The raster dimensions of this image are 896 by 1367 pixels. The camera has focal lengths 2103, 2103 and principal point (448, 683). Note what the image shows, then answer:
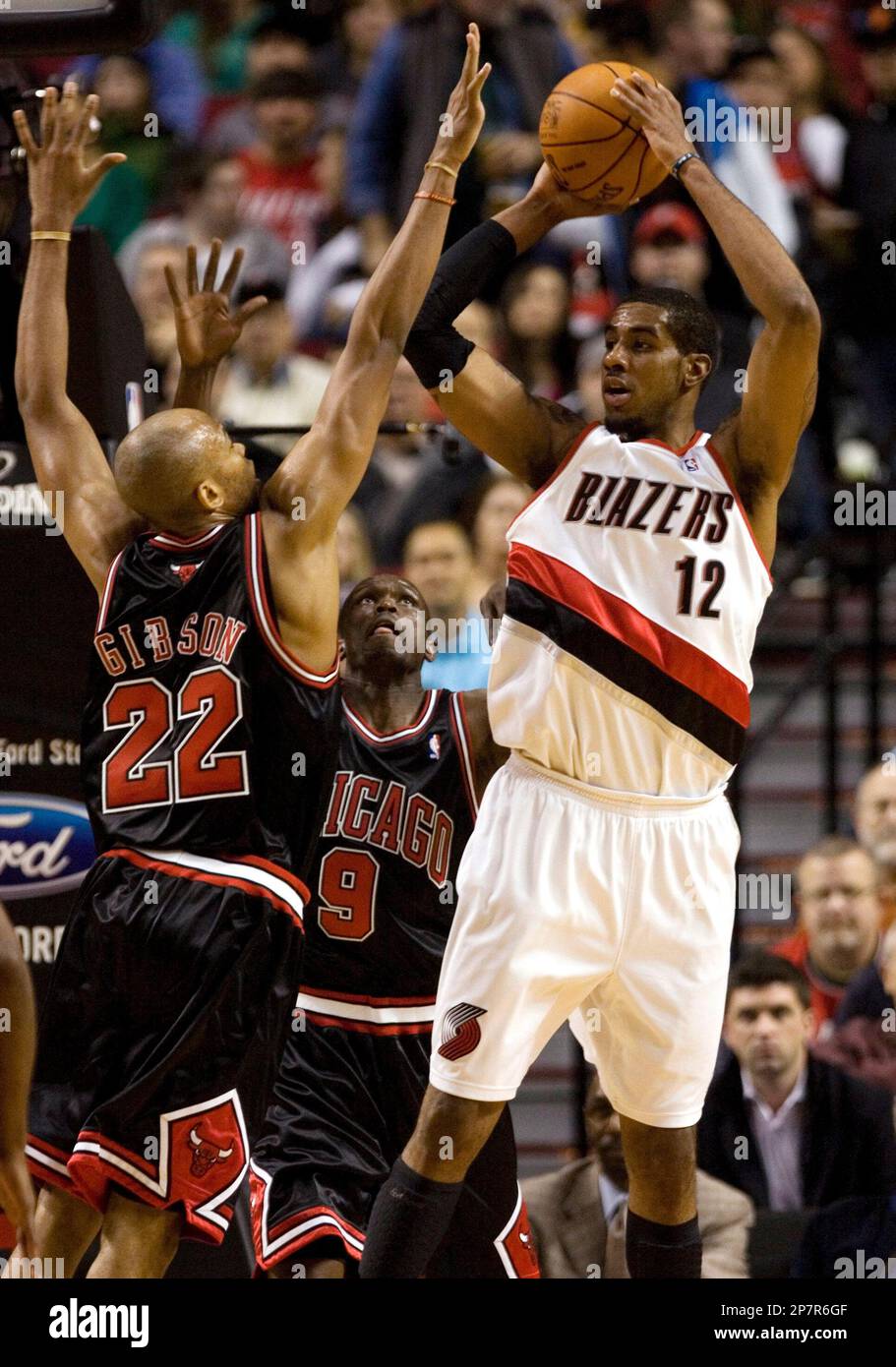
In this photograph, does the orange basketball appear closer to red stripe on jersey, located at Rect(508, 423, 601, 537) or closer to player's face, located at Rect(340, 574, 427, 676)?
red stripe on jersey, located at Rect(508, 423, 601, 537)

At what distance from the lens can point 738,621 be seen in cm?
438

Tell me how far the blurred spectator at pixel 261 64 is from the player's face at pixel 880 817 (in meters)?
4.71

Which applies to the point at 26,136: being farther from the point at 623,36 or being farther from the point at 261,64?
the point at 261,64

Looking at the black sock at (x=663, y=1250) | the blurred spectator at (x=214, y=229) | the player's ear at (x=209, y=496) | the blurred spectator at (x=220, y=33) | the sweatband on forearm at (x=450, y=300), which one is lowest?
the black sock at (x=663, y=1250)

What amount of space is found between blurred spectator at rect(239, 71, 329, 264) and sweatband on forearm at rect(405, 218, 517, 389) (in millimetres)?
4829

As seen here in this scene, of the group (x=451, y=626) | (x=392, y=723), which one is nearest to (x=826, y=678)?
(x=451, y=626)

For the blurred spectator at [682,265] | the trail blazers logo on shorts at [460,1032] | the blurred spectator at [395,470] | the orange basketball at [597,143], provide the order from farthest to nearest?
the blurred spectator at [682,265], the blurred spectator at [395,470], the orange basketball at [597,143], the trail blazers logo on shorts at [460,1032]

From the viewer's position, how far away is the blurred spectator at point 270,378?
26.1 ft

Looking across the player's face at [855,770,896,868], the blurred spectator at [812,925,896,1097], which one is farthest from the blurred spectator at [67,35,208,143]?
Result: the blurred spectator at [812,925,896,1097]

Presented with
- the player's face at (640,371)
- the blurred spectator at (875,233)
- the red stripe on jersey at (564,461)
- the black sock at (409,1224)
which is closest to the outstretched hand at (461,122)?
the player's face at (640,371)

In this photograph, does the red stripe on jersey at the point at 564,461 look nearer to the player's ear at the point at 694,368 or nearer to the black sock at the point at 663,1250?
the player's ear at the point at 694,368

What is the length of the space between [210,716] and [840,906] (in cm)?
275

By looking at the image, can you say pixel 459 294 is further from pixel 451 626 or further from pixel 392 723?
pixel 451 626

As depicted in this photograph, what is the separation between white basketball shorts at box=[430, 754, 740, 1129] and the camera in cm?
421
